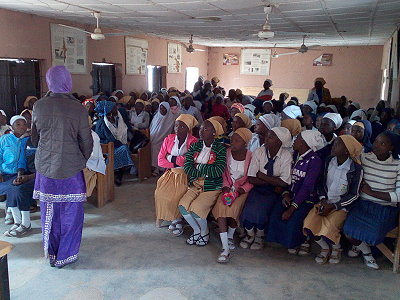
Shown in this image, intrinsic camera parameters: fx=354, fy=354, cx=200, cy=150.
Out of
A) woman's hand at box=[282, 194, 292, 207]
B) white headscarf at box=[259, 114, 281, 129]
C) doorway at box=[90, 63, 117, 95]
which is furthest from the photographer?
doorway at box=[90, 63, 117, 95]

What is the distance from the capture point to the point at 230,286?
3070 millimetres

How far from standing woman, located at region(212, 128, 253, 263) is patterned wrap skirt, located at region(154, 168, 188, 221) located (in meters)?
0.49

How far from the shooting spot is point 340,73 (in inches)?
561

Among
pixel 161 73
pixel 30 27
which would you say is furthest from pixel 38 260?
pixel 161 73

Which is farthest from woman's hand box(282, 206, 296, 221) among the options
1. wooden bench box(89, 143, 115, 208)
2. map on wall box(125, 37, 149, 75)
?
map on wall box(125, 37, 149, 75)

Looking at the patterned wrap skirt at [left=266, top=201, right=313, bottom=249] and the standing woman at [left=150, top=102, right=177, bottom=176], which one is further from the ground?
the standing woman at [left=150, top=102, right=177, bottom=176]

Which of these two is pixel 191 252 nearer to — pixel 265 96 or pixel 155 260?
pixel 155 260

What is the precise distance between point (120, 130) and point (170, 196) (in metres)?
2.15

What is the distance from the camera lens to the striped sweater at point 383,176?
3.23 m

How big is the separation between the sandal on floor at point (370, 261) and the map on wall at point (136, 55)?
8.33 meters

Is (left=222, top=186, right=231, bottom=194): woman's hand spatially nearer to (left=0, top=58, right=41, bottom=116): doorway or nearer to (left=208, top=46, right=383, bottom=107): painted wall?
(left=0, top=58, right=41, bottom=116): doorway

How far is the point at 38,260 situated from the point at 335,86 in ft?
44.6

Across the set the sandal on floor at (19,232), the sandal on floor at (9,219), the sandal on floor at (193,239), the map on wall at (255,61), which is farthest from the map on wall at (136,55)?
the sandal on floor at (193,239)

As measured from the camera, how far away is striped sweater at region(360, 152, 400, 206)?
3230mm
